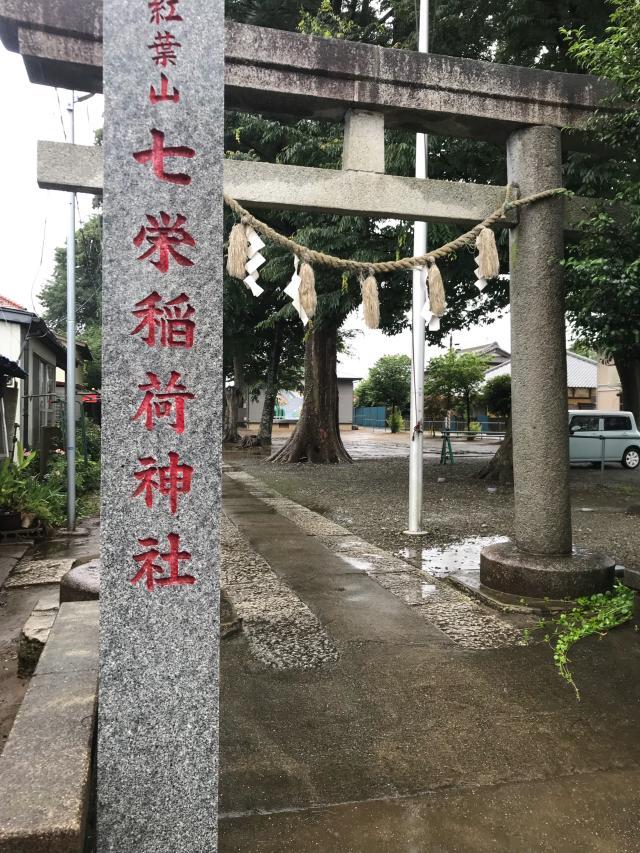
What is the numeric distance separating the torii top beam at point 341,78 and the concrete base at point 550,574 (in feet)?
12.5

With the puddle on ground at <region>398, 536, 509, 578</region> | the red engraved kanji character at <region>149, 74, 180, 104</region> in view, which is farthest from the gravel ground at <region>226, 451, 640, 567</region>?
the red engraved kanji character at <region>149, 74, 180, 104</region>

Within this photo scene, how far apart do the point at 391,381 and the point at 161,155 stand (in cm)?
4815

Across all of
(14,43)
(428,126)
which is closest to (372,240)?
(428,126)

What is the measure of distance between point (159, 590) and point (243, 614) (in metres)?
3.33

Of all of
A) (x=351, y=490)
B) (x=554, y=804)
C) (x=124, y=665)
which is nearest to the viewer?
(x=124, y=665)

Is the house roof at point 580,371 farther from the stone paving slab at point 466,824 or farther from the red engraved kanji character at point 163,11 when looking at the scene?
the red engraved kanji character at point 163,11

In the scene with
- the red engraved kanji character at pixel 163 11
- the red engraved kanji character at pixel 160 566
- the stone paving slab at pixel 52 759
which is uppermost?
the red engraved kanji character at pixel 163 11

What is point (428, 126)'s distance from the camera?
19.7ft

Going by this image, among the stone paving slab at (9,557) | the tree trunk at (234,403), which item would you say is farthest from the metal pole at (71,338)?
the tree trunk at (234,403)

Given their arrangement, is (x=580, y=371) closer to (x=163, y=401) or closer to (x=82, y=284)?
(x=82, y=284)

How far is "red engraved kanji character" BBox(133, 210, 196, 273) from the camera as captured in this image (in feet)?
8.23

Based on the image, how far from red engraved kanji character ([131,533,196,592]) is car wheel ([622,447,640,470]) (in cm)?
2021

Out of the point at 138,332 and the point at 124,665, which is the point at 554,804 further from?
the point at 138,332

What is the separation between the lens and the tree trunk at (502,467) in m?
15.2
